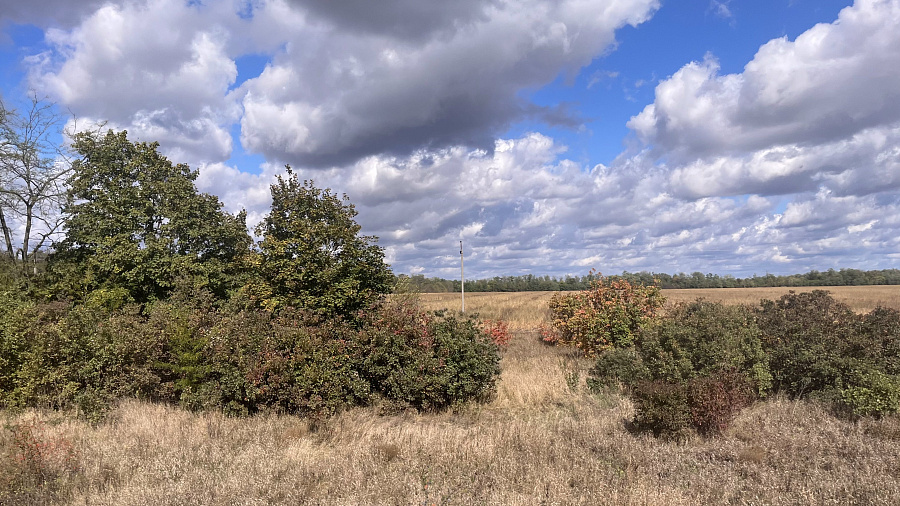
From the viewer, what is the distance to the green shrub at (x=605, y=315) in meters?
13.6

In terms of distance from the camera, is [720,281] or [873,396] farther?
[720,281]

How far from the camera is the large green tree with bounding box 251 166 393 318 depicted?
9898mm

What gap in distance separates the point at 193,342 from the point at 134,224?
7569 mm

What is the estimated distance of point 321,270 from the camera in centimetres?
1009

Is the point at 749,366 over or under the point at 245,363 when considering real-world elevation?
under

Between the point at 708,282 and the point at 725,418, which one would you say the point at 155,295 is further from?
the point at 708,282

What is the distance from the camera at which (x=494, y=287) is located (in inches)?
3755

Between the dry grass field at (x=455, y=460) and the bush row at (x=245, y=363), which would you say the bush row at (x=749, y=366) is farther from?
the bush row at (x=245, y=363)

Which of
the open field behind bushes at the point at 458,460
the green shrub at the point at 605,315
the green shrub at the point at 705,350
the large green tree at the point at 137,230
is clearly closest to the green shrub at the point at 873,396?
the open field behind bushes at the point at 458,460

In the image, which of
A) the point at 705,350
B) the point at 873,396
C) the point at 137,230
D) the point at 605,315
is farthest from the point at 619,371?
the point at 137,230

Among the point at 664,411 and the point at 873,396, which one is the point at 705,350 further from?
the point at 664,411

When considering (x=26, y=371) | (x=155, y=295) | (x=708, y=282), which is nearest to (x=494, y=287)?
(x=708, y=282)

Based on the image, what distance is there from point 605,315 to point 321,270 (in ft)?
26.0

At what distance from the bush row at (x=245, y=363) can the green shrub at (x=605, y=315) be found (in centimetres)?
613
